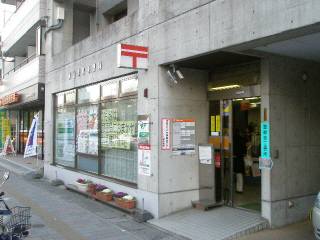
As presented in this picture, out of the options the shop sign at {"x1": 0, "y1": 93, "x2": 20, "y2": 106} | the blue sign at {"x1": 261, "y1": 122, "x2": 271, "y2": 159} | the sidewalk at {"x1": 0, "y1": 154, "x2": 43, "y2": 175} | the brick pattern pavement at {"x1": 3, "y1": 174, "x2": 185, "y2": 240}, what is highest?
the shop sign at {"x1": 0, "y1": 93, "x2": 20, "y2": 106}

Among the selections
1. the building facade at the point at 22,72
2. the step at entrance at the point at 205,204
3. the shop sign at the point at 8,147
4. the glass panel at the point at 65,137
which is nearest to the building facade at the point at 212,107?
the step at entrance at the point at 205,204

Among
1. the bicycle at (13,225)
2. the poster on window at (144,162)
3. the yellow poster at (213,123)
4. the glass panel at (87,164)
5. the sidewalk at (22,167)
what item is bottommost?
the sidewalk at (22,167)

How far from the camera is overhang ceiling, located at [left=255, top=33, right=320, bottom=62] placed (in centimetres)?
653

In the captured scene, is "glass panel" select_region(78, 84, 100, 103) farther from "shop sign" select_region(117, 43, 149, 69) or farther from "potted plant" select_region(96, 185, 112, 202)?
"shop sign" select_region(117, 43, 149, 69)

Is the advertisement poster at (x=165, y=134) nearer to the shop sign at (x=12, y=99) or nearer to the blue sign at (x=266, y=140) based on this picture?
the blue sign at (x=266, y=140)

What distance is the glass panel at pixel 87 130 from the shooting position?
12.8m

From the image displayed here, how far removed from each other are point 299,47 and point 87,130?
8.03m

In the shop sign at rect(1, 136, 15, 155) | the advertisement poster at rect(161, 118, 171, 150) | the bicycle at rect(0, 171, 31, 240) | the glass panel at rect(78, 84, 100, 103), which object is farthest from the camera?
the shop sign at rect(1, 136, 15, 155)

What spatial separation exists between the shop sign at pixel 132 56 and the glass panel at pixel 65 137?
19.8ft

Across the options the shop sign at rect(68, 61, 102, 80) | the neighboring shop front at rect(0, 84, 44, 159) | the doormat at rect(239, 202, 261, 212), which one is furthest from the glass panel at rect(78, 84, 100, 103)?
the neighboring shop front at rect(0, 84, 44, 159)

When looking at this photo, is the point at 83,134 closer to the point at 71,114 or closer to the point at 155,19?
the point at 71,114

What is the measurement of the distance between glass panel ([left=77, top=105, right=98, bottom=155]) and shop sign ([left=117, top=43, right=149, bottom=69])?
383 cm

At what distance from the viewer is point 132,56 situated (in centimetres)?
916

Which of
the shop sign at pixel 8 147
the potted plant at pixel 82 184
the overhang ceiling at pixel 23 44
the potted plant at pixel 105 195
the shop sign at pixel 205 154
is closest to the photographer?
the shop sign at pixel 205 154
